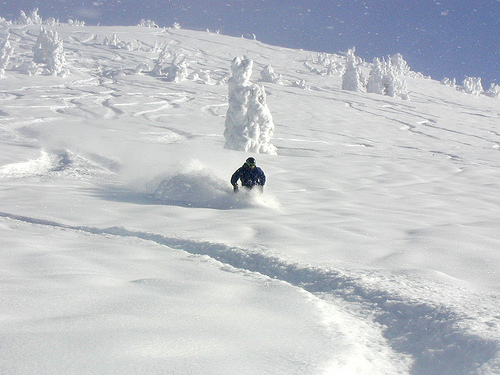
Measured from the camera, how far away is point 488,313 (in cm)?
361

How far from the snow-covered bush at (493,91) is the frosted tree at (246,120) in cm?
8781

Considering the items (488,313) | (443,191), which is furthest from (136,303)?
(443,191)

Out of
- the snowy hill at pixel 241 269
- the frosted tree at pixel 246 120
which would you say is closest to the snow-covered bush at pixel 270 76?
the frosted tree at pixel 246 120

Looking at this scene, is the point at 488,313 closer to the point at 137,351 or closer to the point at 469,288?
the point at 469,288

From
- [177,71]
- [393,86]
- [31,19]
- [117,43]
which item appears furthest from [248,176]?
[31,19]

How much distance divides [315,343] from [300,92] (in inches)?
2351

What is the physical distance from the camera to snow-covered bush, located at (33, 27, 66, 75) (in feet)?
191

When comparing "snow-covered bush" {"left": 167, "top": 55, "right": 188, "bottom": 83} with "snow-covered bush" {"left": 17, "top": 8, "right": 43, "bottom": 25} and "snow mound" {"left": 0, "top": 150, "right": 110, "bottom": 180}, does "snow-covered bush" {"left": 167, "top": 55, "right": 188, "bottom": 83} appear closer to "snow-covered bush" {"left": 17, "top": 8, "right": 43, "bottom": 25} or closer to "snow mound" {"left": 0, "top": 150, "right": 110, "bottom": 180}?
"snow mound" {"left": 0, "top": 150, "right": 110, "bottom": 180}

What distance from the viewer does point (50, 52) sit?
59344mm

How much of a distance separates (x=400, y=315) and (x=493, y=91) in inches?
4219

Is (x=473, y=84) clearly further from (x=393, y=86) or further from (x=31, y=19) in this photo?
(x=31, y=19)

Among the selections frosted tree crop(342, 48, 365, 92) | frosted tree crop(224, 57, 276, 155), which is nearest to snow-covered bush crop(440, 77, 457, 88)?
frosted tree crop(342, 48, 365, 92)

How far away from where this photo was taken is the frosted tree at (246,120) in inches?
937

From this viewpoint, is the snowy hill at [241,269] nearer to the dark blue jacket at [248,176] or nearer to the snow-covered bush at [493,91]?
the dark blue jacket at [248,176]
